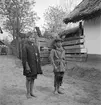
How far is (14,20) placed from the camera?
28.6 m

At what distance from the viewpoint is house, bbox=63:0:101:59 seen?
8.95m

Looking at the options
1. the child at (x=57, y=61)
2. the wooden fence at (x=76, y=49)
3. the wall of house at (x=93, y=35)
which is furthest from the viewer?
the wooden fence at (x=76, y=49)

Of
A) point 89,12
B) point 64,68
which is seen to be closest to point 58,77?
point 64,68

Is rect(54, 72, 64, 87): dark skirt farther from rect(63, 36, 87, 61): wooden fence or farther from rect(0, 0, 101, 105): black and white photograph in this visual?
rect(63, 36, 87, 61): wooden fence

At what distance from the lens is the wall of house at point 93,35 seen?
9316 mm

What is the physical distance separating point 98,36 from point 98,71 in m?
1.92

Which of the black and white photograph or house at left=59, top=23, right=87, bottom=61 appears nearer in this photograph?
the black and white photograph

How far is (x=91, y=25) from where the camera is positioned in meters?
9.80

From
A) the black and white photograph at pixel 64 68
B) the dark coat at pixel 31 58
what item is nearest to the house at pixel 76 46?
the black and white photograph at pixel 64 68

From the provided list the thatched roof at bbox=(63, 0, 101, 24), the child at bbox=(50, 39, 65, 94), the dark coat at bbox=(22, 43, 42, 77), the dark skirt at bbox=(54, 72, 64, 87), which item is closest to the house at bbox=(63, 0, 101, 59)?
the thatched roof at bbox=(63, 0, 101, 24)

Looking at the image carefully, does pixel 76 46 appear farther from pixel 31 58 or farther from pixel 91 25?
pixel 31 58

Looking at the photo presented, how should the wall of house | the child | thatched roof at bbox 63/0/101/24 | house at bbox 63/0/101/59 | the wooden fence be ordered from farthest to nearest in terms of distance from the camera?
the wooden fence < the wall of house < house at bbox 63/0/101/59 < thatched roof at bbox 63/0/101/24 < the child

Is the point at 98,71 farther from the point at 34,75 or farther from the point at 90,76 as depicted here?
the point at 34,75

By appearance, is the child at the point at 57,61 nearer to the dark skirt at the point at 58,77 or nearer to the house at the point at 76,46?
the dark skirt at the point at 58,77
